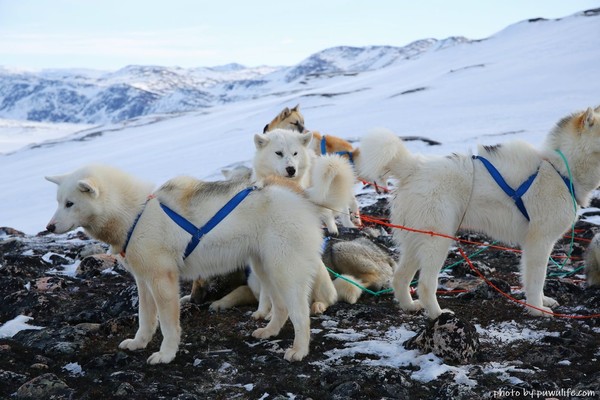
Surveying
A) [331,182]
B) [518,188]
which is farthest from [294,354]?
[518,188]

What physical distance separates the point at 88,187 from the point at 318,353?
7.70 feet

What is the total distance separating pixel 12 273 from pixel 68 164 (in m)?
22.2

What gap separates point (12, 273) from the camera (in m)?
7.45

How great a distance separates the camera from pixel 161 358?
175 inches

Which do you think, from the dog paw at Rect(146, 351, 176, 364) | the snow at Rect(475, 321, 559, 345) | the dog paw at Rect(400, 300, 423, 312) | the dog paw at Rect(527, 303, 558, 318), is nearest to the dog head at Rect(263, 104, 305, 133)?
the dog paw at Rect(400, 300, 423, 312)

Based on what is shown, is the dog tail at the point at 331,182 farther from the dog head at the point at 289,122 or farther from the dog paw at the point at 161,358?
the dog head at the point at 289,122

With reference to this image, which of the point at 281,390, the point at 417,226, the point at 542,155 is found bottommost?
the point at 281,390

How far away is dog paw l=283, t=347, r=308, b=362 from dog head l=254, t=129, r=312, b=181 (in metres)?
3.11

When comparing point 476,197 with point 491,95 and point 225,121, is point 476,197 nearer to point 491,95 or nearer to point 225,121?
point 491,95

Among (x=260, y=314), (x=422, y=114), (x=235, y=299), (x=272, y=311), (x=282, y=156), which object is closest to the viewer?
(x=272, y=311)

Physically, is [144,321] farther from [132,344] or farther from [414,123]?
[414,123]

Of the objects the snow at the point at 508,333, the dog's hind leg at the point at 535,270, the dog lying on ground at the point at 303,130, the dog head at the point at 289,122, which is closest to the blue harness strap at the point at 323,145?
the dog lying on ground at the point at 303,130

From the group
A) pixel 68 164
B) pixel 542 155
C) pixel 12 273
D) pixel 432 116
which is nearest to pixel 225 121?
pixel 68 164

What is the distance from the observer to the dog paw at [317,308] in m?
5.50
